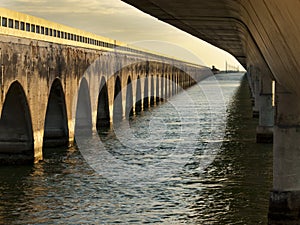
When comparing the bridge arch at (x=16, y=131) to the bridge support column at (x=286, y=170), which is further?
the bridge arch at (x=16, y=131)

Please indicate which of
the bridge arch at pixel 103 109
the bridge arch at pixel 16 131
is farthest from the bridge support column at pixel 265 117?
the bridge arch at pixel 16 131

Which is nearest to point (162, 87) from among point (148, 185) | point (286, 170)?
point (148, 185)

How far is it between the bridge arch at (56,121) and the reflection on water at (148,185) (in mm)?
1406

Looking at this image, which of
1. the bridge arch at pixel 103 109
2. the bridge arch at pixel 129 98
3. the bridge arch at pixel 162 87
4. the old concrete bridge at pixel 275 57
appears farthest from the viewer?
the bridge arch at pixel 162 87

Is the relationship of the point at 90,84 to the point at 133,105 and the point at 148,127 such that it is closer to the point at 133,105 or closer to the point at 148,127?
the point at 148,127

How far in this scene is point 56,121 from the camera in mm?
37562

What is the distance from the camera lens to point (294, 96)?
22500mm

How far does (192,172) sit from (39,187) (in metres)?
7.78

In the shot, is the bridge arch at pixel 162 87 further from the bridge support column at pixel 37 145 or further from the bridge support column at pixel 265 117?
the bridge support column at pixel 37 145

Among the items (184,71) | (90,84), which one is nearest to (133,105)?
(90,84)

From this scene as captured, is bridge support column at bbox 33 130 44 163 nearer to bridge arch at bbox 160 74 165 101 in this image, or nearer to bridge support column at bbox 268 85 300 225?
bridge support column at bbox 268 85 300 225

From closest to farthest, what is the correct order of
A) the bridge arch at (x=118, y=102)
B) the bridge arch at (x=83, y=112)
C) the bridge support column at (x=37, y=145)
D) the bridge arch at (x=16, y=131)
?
the bridge arch at (x=16, y=131), the bridge support column at (x=37, y=145), the bridge arch at (x=83, y=112), the bridge arch at (x=118, y=102)

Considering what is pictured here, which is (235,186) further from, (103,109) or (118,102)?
(118,102)

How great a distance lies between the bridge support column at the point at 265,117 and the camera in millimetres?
41156
